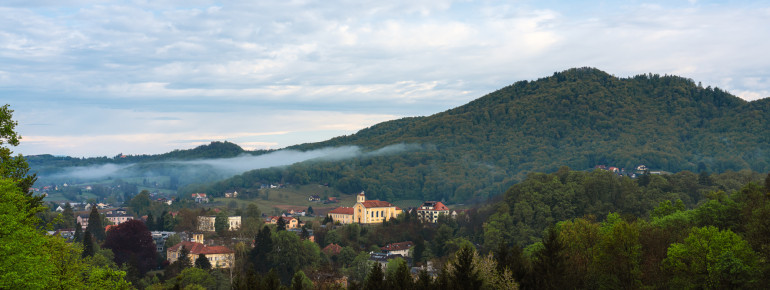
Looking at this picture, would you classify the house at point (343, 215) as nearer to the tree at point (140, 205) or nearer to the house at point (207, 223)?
the house at point (207, 223)

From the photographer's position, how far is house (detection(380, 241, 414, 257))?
11318 centimetres

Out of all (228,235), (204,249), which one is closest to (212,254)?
(204,249)

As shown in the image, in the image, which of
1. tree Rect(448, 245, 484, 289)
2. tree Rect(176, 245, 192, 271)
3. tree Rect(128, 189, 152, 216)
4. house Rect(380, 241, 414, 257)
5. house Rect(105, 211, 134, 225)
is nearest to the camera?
tree Rect(448, 245, 484, 289)

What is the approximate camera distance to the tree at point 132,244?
9881 centimetres

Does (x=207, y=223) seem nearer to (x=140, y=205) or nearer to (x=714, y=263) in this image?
(x=140, y=205)

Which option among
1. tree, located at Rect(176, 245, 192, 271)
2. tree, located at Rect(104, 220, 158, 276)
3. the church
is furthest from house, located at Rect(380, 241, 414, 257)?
the church

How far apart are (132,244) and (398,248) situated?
39348 mm

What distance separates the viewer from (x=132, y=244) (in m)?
101

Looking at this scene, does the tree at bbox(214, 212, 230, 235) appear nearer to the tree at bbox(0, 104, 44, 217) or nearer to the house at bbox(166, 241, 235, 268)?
the house at bbox(166, 241, 235, 268)

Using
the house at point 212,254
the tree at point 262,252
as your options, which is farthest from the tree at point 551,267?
the tree at point 262,252

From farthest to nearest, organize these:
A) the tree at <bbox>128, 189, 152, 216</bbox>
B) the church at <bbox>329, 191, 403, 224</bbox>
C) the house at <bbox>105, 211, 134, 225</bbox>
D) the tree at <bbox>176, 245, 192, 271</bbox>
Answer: the tree at <bbox>128, 189, 152, 216</bbox> < the house at <bbox>105, 211, 134, 225</bbox> < the church at <bbox>329, 191, 403, 224</bbox> < the tree at <bbox>176, 245, 192, 271</bbox>

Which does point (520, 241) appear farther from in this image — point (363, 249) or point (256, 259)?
point (256, 259)

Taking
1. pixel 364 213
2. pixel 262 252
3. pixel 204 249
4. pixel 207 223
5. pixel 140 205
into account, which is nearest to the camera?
pixel 262 252

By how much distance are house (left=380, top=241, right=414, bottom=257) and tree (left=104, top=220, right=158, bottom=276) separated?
1353 inches
